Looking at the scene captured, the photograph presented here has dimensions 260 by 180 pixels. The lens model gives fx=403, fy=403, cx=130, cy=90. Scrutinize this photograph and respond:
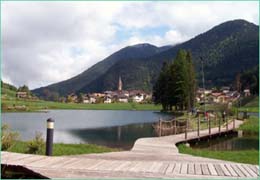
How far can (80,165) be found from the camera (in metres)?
6.66

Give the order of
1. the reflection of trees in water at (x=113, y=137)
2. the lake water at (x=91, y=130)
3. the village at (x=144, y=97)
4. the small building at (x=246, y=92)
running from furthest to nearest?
the small building at (x=246, y=92)
the village at (x=144, y=97)
the lake water at (x=91, y=130)
the reflection of trees in water at (x=113, y=137)

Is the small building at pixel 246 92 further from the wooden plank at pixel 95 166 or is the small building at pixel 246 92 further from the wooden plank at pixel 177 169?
the wooden plank at pixel 95 166

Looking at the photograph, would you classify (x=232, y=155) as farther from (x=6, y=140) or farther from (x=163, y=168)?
(x=6, y=140)

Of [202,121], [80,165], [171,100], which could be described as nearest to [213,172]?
[80,165]

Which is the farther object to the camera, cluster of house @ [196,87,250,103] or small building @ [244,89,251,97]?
small building @ [244,89,251,97]

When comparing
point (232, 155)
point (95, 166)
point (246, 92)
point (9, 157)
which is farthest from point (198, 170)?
point (246, 92)

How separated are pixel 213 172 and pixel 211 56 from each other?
173587 mm

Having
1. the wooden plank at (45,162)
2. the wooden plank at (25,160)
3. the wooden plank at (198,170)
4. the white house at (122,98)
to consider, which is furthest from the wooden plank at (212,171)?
the white house at (122,98)

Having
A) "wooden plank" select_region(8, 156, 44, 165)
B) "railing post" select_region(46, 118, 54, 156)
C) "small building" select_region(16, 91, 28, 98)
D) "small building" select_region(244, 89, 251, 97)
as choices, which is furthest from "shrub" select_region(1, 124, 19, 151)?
"small building" select_region(16, 91, 28, 98)

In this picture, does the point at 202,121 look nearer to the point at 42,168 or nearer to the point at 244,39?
the point at 42,168

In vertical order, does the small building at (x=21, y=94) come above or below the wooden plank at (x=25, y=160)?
above

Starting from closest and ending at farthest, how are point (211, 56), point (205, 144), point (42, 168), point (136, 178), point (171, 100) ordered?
point (136, 178) < point (42, 168) < point (205, 144) < point (171, 100) < point (211, 56)

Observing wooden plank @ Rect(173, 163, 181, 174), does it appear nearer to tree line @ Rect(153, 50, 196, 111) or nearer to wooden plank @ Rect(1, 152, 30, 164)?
wooden plank @ Rect(1, 152, 30, 164)

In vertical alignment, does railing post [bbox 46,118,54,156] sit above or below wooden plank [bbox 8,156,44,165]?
above
